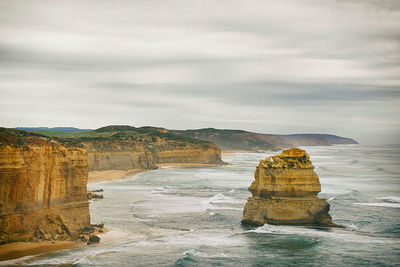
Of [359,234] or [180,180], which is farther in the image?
[180,180]

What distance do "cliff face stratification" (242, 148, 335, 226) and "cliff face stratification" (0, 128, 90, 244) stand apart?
1053cm

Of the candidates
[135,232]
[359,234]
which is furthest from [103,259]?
[359,234]

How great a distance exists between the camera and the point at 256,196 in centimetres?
3189

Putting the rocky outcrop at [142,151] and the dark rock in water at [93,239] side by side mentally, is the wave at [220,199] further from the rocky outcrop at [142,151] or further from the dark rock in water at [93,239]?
the rocky outcrop at [142,151]

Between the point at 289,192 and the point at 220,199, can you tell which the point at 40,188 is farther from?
the point at 220,199

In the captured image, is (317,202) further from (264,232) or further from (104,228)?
(104,228)

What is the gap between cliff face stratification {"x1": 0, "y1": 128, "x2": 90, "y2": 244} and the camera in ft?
82.3

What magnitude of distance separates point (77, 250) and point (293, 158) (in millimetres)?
13538

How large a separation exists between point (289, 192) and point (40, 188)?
1398cm

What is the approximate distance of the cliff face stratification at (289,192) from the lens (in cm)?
3098

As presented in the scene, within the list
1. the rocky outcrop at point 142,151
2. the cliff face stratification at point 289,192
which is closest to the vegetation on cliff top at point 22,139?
the cliff face stratification at point 289,192

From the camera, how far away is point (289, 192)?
31.0m

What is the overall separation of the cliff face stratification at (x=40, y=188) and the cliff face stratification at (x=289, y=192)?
10.5 meters

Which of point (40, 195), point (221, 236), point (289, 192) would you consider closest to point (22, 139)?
point (40, 195)
